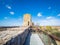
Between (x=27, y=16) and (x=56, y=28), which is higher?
(x=27, y=16)

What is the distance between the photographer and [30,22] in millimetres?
34594

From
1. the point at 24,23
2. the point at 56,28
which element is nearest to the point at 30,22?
the point at 24,23

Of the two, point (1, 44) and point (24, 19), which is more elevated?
point (24, 19)

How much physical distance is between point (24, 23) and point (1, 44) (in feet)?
109

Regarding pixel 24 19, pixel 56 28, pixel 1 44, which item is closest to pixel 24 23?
pixel 24 19

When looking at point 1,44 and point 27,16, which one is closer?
point 1,44

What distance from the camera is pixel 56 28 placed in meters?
35.1

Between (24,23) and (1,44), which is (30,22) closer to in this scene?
(24,23)

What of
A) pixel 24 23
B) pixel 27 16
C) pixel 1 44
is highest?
pixel 27 16

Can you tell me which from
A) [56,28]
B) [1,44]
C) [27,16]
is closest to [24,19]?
[27,16]

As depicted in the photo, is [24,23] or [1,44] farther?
[24,23]

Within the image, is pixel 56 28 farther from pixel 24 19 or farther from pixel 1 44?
pixel 1 44

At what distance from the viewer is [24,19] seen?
3531 cm

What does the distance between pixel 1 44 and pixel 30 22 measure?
33.1m
